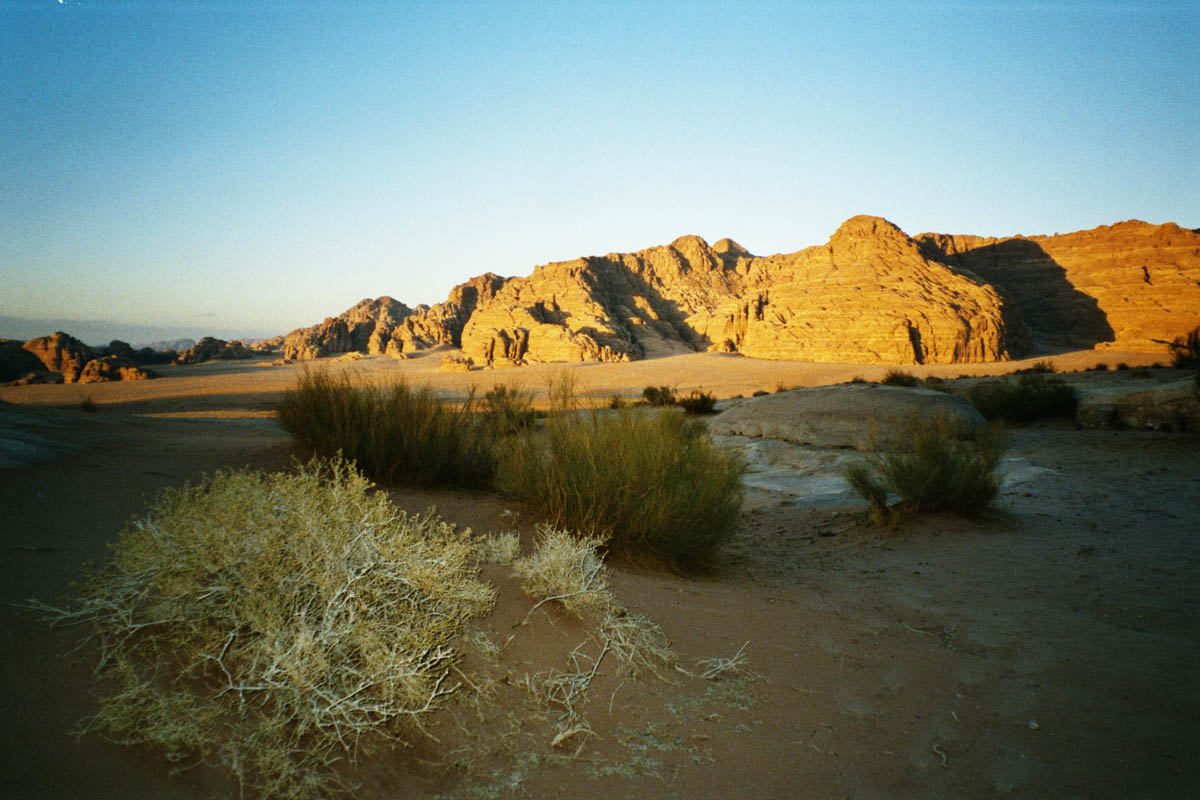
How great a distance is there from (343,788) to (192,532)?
3.27 feet

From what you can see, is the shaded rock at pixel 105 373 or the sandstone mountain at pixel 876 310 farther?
the sandstone mountain at pixel 876 310

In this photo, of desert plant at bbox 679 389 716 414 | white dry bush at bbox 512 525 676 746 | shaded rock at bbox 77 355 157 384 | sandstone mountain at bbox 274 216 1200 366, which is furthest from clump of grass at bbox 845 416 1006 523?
shaded rock at bbox 77 355 157 384

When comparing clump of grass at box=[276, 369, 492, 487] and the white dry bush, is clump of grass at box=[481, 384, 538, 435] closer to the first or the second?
clump of grass at box=[276, 369, 492, 487]

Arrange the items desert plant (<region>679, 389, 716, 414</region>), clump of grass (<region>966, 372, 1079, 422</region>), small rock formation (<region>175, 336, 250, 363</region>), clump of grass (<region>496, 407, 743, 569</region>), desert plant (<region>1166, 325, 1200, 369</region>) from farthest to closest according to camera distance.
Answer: small rock formation (<region>175, 336, 250, 363</region>)
desert plant (<region>679, 389, 716, 414</region>)
desert plant (<region>1166, 325, 1200, 369</region>)
clump of grass (<region>966, 372, 1079, 422</region>)
clump of grass (<region>496, 407, 743, 569</region>)

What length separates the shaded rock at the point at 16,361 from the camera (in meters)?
34.2

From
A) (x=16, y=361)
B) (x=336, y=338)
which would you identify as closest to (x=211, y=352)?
(x=336, y=338)

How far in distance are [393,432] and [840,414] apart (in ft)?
28.4

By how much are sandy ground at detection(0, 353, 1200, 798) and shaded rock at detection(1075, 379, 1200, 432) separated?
4398mm

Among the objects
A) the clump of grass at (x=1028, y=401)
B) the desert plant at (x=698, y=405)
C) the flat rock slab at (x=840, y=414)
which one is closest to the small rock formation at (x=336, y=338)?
the desert plant at (x=698, y=405)

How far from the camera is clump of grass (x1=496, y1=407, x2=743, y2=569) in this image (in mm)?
4133

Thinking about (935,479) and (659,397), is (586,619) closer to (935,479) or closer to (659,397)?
(935,479)

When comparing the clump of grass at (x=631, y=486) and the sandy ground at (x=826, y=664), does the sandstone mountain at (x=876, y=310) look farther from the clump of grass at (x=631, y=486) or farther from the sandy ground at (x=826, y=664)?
the clump of grass at (x=631, y=486)

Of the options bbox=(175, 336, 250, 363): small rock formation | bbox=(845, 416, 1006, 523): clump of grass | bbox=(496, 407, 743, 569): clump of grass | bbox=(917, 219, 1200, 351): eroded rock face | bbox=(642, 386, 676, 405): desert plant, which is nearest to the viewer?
bbox=(496, 407, 743, 569): clump of grass

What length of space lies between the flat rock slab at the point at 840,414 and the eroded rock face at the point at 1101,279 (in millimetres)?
39986
